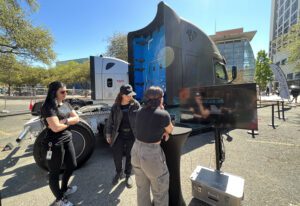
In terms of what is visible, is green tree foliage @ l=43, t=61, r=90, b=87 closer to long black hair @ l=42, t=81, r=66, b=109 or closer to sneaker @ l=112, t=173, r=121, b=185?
sneaker @ l=112, t=173, r=121, b=185

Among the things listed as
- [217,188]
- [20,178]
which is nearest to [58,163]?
[20,178]

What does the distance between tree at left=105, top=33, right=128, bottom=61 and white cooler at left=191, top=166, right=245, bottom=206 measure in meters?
20.8

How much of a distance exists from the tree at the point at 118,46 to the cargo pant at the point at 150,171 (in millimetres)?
21122

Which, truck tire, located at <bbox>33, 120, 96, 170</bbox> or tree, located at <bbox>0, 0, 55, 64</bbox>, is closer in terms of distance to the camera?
truck tire, located at <bbox>33, 120, 96, 170</bbox>

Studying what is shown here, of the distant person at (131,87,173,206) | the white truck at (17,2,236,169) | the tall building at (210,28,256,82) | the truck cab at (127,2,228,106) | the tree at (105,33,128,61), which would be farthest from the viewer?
the tall building at (210,28,256,82)

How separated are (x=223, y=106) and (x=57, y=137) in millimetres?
2266

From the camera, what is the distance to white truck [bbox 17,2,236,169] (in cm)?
384

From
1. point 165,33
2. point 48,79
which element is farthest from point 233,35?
point 165,33

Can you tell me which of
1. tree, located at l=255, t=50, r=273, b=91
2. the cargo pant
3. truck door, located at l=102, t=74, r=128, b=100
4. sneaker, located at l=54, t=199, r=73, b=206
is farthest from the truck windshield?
tree, located at l=255, t=50, r=273, b=91

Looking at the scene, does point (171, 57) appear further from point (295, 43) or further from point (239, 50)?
point (239, 50)

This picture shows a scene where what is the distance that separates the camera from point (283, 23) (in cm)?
5750

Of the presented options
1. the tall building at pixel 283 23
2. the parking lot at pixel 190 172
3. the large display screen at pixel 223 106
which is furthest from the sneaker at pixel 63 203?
the tall building at pixel 283 23

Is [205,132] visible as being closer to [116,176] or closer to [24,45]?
[116,176]

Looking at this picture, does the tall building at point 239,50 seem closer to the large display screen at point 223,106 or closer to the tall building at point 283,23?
the tall building at point 283,23
